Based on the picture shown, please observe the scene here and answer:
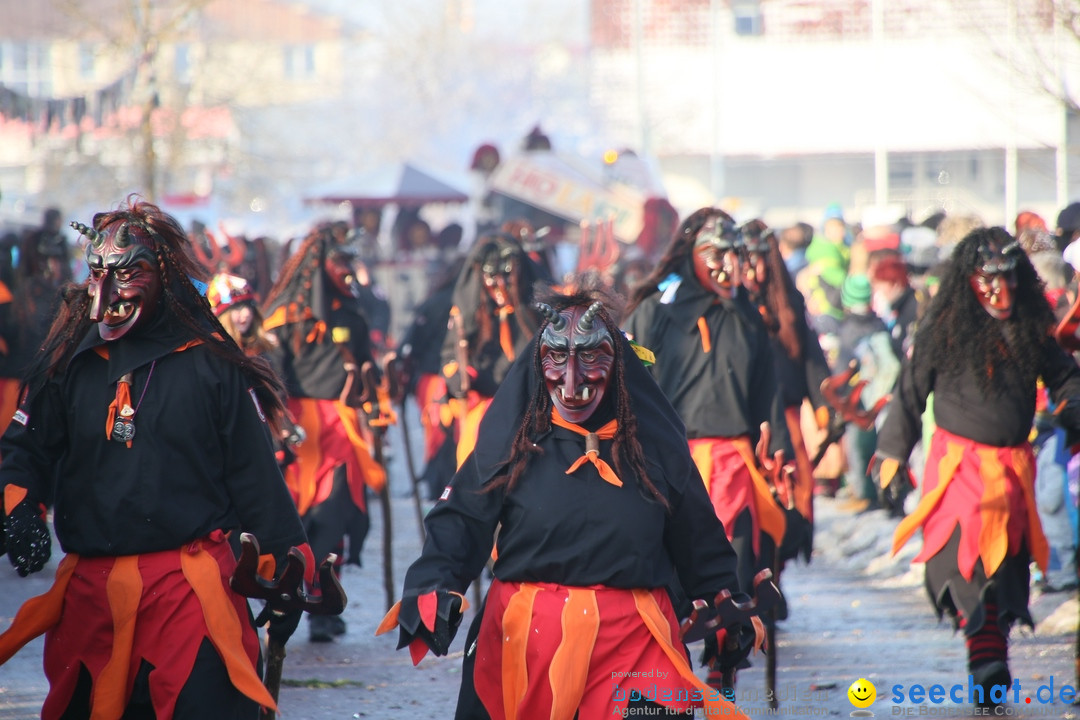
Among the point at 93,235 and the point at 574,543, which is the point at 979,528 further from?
the point at 93,235

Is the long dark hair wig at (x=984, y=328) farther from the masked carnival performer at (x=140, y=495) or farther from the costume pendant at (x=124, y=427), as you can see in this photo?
the costume pendant at (x=124, y=427)

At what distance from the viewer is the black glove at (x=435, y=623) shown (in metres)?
A: 4.09

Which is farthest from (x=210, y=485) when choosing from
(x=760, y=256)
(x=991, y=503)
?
(x=760, y=256)

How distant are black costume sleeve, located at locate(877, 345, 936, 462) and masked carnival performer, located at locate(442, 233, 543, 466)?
3.07 m

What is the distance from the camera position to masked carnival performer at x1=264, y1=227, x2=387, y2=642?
807 cm

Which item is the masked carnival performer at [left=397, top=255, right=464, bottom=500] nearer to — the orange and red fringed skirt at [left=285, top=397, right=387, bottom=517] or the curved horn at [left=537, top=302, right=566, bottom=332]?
the orange and red fringed skirt at [left=285, top=397, right=387, bottom=517]

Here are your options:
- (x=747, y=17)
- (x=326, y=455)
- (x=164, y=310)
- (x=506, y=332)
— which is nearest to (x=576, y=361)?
(x=164, y=310)

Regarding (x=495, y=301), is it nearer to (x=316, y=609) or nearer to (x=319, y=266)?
(x=319, y=266)

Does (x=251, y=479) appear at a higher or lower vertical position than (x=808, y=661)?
higher

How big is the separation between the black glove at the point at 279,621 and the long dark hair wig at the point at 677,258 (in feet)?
10.2

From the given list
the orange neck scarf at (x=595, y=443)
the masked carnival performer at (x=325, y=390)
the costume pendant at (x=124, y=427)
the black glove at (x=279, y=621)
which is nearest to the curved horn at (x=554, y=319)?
the orange neck scarf at (x=595, y=443)

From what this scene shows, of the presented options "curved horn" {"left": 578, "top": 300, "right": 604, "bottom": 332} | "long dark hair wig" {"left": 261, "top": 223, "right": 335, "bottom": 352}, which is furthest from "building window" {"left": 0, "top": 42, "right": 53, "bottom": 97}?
"curved horn" {"left": 578, "top": 300, "right": 604, "bottom": 332}

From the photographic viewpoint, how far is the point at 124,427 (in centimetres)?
439

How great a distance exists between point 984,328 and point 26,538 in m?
4.46
